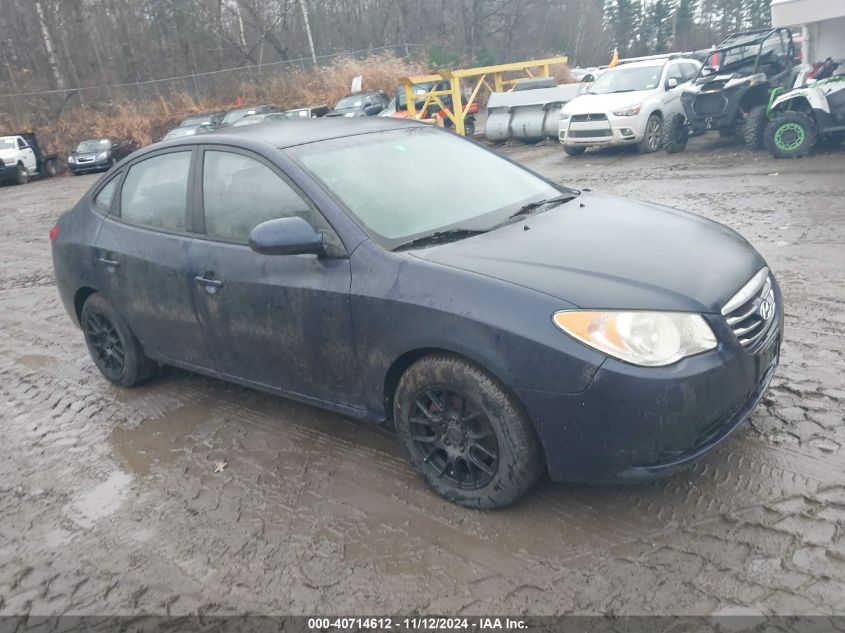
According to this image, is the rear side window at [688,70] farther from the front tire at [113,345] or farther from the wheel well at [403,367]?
the wheel well at [403,367]

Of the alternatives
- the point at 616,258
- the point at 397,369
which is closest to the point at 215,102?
the point at 397,369

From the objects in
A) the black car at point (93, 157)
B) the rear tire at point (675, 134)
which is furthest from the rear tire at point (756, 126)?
the black car at point (93, 157)

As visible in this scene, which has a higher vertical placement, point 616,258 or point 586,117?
point 616,258

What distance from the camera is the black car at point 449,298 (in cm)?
276

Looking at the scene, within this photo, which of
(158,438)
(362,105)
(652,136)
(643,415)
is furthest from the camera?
(362,105)

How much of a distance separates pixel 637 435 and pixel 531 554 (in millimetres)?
647

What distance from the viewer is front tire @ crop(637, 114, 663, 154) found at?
551 inches

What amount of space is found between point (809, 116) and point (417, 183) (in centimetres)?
988

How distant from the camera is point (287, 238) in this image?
10.7 feet

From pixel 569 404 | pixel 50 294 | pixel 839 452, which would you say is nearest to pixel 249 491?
pixel 569 404

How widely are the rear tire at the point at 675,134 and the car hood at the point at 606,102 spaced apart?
2.45ft

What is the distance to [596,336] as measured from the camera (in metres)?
2.73

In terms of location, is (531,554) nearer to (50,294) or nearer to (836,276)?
(836,276)

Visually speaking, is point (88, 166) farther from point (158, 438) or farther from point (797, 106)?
point (158, 438)
